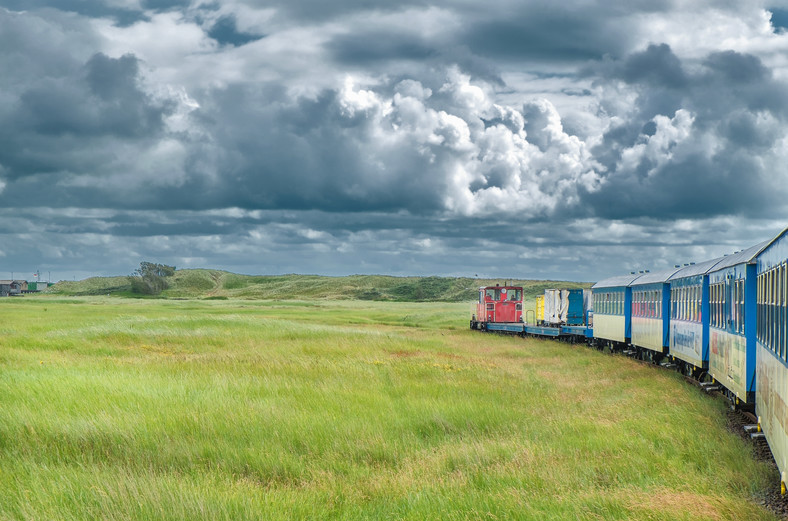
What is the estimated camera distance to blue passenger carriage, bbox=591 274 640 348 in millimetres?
34500

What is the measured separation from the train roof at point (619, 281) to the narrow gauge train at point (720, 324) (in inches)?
3.2

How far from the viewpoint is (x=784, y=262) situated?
891 cm

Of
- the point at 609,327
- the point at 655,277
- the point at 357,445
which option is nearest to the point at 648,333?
the point at 655,277

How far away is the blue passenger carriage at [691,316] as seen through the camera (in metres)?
20.9

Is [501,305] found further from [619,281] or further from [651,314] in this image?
[651,314]

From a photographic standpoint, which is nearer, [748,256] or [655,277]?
[748,256]

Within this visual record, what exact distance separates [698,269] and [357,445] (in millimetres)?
13381

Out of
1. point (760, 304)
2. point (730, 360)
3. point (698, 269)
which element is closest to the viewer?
point (760, 304)

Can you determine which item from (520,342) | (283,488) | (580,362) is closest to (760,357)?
(283,488)

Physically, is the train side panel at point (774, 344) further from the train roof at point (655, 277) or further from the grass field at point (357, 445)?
the train roof at point (655, 277)

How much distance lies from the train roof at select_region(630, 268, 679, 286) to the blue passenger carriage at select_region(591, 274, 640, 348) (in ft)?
4.55

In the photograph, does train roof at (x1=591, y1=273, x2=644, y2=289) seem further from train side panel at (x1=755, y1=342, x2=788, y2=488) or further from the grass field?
train side panel at (x1=755, y1=342, x2=788, y2=488)

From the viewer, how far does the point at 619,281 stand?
37.0 metres

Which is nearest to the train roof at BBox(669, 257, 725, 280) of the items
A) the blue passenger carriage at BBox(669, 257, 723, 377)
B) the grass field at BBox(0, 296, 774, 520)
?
the blue passenger carriage at BBox(669, 257, 723, 377)
